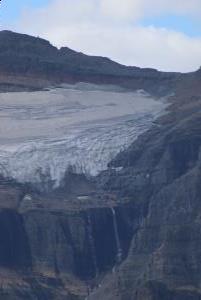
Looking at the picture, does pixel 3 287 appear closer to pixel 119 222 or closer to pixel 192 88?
pixel 119 222

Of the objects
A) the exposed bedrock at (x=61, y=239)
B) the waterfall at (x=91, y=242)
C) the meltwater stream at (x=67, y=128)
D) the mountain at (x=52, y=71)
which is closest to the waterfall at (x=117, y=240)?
the exposed bedrock at (x=61, y=239)

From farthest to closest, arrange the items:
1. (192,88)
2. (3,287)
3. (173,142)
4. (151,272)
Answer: (192,88)
(173,142)
(3,287)
(151,272)

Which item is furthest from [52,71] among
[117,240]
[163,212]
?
[163,212]

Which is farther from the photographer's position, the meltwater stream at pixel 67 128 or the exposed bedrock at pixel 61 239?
the meltwater stream at pixel 67 128

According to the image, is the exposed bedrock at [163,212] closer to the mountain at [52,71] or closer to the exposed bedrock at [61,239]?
the exposed bedrock at [61,239]

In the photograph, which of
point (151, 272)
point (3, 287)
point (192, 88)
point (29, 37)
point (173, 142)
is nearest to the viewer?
point (151, 272)

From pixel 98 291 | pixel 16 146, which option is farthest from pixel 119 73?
pixel 98 291

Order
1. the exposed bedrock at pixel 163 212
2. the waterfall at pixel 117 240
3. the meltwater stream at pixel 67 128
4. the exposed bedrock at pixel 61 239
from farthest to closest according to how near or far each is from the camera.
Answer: the meltwater stream at pixel 67 128 < the waterfall at pixel 117 240 < the exposed bedrock at pixel 61 239 < the exposed bedrock at pixel 163 212
